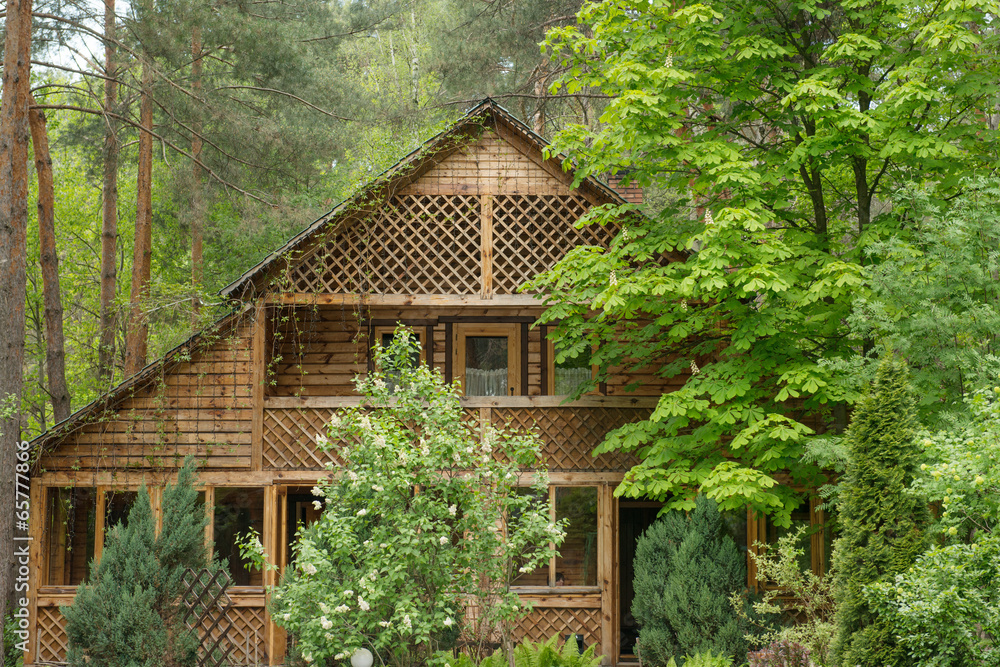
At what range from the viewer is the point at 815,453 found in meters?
10.7

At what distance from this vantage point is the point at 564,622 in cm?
1430

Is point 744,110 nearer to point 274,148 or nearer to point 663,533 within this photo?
point 663,533

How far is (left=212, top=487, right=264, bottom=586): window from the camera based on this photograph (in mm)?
16109

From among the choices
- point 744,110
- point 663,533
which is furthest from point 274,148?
point 663,533

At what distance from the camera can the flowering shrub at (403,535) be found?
930 cm

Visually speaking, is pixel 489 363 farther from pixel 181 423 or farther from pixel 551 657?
pixel 551 657

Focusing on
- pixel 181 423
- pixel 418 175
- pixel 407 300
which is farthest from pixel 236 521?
pixel 418 175

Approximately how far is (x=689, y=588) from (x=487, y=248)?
5930mm

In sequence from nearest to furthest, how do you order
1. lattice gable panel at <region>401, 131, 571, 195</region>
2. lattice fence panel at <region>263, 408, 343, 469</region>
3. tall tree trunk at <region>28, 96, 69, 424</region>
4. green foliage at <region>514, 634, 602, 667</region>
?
green foliage at <region>514, 634, 602, 667</region>
lattice fence panel at <region>263, 408, 343, 469</region>
lattice gable panel at <region>401, 131, 571, 195</region>
tall tree trunk at <region>28, 96, 69, 424</region>

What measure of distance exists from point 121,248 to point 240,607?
15.2m

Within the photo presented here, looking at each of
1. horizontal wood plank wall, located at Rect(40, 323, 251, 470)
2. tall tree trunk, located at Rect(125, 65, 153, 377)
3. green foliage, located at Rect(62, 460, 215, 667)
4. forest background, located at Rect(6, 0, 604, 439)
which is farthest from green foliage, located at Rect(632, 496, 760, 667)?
tall tree trunk, located at Rect(125, 65, 153, 377)

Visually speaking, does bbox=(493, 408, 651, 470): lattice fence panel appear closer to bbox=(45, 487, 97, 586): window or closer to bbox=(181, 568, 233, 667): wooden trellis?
bbox=(181, 568, 233, 667): wooden trellis

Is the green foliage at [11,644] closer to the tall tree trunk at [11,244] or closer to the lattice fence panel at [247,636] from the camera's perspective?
the tall tree trunk at [11,244]

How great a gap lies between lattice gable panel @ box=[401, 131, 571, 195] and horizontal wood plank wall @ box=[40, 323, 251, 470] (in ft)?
12.5
